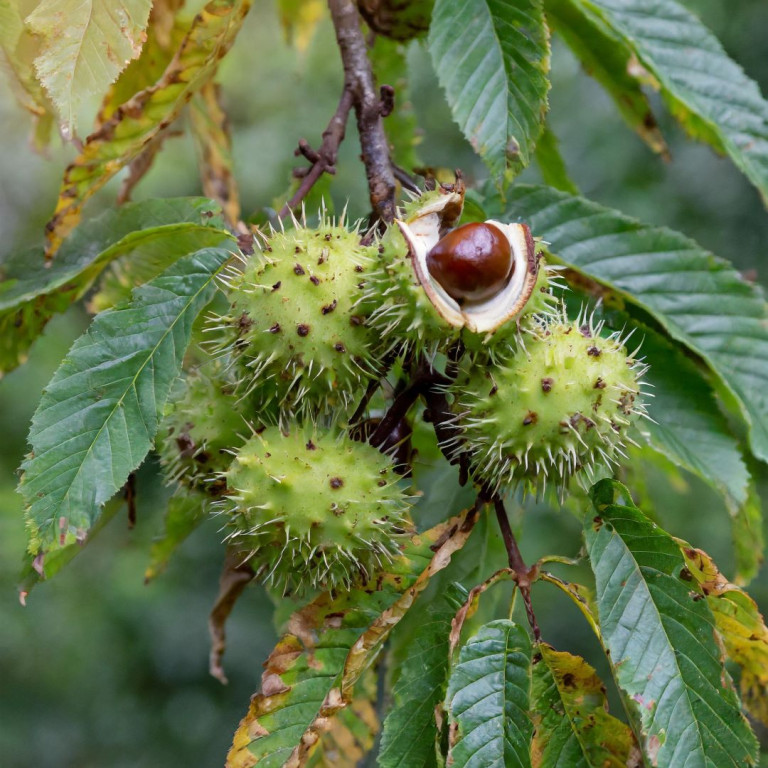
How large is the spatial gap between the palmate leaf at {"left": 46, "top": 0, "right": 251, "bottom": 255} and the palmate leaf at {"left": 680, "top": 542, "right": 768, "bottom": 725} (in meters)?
1.16

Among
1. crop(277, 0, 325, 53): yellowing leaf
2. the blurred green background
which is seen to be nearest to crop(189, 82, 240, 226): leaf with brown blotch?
crop(277, 0, 325, 53): yellowing leaf

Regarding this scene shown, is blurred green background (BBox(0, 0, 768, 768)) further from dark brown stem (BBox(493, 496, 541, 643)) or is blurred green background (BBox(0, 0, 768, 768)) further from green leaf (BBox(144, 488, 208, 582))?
dark brown stem (BBox(493, 496, 541, 643))

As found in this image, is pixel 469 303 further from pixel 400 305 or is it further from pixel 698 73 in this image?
pixel 698 73

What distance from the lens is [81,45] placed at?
1217 millimetres

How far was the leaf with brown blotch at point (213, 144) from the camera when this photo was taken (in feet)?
7.18

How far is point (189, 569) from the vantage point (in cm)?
446

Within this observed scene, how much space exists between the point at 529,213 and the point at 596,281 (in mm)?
201

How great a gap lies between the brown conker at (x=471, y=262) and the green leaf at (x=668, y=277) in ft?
1.01

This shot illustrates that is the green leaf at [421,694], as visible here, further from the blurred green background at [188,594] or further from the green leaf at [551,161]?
the blurred green background at [188,594]

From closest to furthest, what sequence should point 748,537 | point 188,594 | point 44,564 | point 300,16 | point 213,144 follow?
point 44,564 → point 748,537 → point 213,144 → point 300,16 → point 188,594

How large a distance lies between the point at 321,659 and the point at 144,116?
1.00 m

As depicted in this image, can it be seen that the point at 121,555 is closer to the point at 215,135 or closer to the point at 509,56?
the point at 215,135

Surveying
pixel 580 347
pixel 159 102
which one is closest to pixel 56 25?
pixel 159 102

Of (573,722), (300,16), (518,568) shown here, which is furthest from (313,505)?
(300,16)
